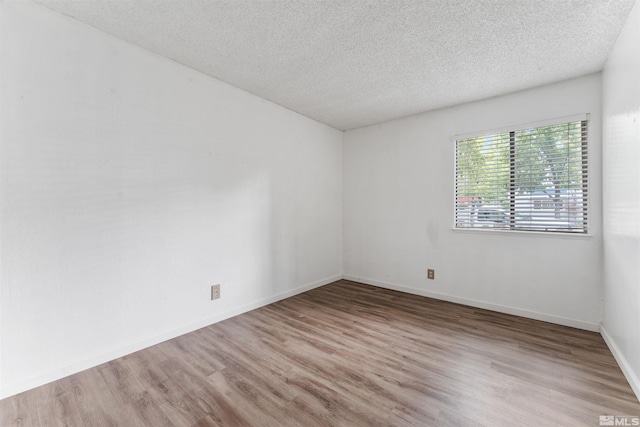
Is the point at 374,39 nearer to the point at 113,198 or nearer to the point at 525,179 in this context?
the point at 525,179

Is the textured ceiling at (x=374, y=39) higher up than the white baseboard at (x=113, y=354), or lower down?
higher up

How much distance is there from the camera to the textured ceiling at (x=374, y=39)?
65.1 inches

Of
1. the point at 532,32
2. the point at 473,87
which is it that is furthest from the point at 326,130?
the point at 532,32

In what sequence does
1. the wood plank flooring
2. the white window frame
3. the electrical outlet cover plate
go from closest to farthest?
the wood plank flooring, the white window frame, the electrical outlet cover plate

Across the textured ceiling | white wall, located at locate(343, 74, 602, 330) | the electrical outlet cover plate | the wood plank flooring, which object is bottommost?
the wood plank flooring

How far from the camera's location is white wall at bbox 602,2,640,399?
1599 mm

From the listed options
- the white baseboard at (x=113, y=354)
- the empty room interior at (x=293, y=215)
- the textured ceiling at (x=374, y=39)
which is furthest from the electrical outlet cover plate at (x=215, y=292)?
the textured ceiling at (x=374, y=39)

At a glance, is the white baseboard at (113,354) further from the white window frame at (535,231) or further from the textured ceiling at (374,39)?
the white window frame at (535,231)

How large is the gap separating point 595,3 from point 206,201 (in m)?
3.06

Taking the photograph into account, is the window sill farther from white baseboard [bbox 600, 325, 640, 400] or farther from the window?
white baseboard [bbox 600, 325, 640, 400]

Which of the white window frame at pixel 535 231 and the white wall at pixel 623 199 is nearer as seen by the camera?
the white wall at pixel 623 199

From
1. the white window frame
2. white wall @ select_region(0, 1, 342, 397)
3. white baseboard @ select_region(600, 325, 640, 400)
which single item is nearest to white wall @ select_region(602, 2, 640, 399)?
white baseboard @ select_region(600, 325, 640, 400)

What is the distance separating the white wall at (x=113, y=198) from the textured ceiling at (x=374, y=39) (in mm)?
276

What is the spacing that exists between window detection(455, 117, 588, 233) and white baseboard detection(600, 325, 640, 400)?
92cm
